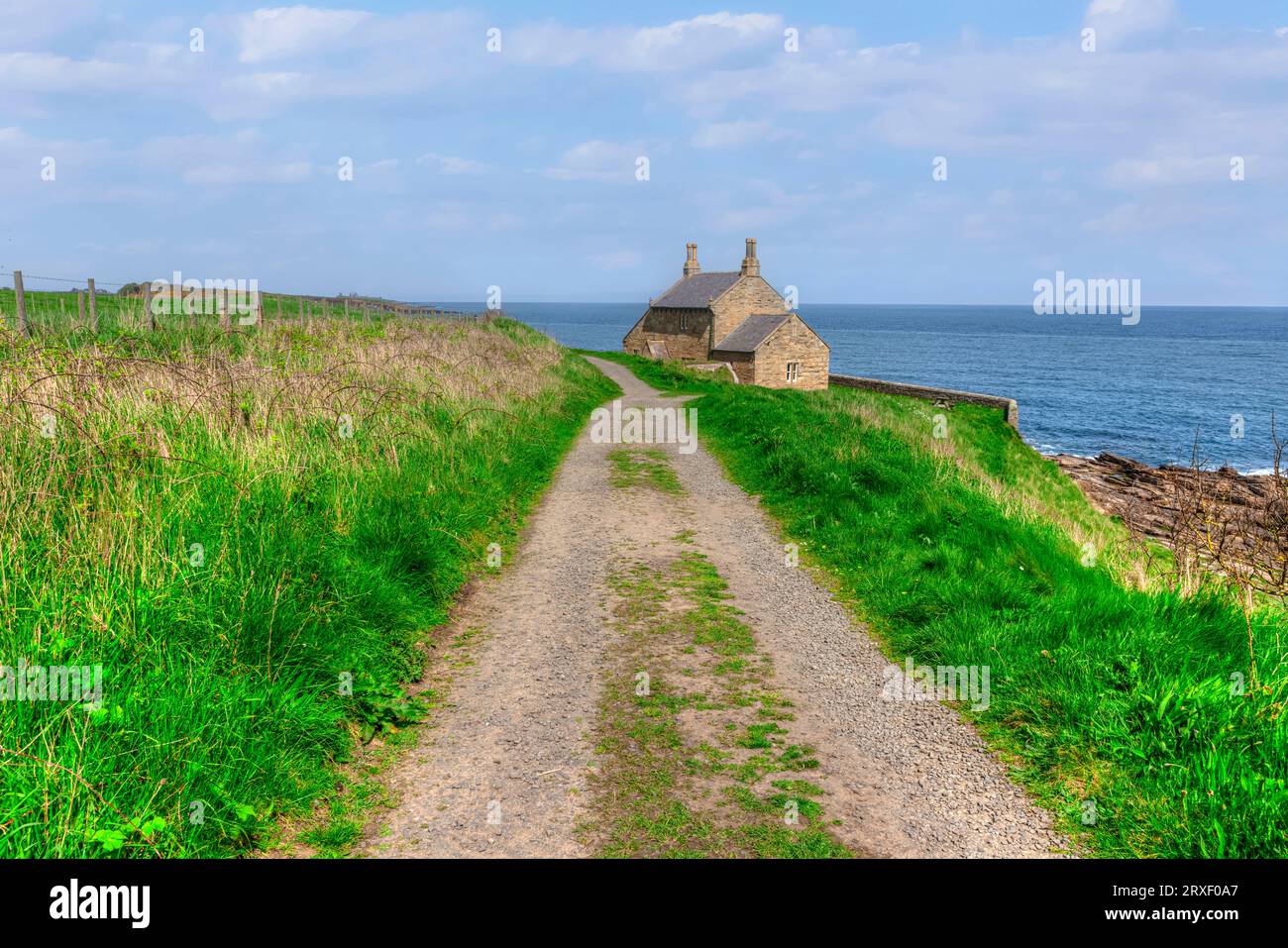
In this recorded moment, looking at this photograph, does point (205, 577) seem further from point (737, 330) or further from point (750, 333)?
point (737, 330)

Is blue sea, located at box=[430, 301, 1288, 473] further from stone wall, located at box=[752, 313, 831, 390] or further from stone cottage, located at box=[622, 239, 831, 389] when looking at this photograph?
stone wall, located at box=[752, 313, 831, 390]

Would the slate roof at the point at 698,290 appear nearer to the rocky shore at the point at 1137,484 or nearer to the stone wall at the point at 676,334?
the stone wall at the point at 676,334

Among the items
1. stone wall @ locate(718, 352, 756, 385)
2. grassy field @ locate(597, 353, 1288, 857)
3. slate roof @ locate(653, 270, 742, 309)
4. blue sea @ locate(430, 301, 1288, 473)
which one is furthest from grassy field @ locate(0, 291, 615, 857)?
slate roof @ locate(653, 270, 742, 309)

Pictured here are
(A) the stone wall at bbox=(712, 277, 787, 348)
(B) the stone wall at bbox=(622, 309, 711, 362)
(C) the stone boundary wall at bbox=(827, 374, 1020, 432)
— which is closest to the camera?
(C) the stone boundary wall at bbox=(827, 374, 1020, 432)

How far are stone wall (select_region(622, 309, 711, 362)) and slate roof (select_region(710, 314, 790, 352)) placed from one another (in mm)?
1950

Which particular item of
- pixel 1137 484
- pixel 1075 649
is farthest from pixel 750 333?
pixel 1075 649

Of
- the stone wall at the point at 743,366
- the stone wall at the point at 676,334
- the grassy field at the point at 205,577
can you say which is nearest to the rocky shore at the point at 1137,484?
the stone wall at the point at 743,366

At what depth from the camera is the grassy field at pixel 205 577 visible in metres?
3.95

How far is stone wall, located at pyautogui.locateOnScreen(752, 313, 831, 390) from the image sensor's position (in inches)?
1954

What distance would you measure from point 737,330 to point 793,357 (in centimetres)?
521

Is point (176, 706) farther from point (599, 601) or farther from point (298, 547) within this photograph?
point (599, 601)

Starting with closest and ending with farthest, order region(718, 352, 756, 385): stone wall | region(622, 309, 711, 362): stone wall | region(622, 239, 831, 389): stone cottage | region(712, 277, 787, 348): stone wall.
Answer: region(718, 352, 756, 385): stone wall, region(622, 239, 831, 389): stone cottage, region(712, 277, 787, 348): stone wall, region(622, 309, 711, 362): stone wall

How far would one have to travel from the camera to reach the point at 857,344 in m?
169

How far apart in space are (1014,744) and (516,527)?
7306 mm
